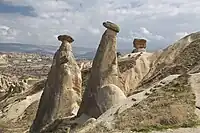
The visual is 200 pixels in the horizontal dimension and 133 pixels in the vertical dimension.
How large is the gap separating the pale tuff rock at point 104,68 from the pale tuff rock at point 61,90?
272cm

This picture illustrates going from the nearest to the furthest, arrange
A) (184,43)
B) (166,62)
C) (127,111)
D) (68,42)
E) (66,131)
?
(127,111) < (66,131) < (68,42) < (166,62) < (184,43)

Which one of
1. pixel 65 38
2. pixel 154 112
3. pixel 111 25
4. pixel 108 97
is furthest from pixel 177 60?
pixel 154 112

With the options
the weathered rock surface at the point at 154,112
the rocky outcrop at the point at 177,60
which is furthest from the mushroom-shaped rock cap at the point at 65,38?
the weathered rock surface at the point at 154,112

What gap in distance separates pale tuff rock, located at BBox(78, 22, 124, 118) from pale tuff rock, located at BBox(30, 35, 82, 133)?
2.72 metres

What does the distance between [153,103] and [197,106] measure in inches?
64.7

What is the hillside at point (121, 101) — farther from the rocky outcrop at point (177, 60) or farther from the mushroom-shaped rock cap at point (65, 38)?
the mushroom-shaped rock cap at point (65, 38)

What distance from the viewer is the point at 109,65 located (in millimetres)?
20781

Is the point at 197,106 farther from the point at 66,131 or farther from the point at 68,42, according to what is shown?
the point at 68,42

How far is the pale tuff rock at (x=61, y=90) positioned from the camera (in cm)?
2244

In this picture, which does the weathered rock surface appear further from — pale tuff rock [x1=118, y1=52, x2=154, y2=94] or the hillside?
pale tuff rock [x1=118, y1=52, x2=154, y2=94]

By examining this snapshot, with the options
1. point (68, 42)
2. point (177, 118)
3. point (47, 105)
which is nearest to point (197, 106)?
point (177, 118)

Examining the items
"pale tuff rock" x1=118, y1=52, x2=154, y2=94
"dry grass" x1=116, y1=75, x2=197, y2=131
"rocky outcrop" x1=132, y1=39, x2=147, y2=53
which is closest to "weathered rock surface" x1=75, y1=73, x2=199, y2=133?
"dry grass" x1=116, y1=75, x2=197, y2=131

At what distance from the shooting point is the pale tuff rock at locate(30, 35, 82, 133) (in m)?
22.4

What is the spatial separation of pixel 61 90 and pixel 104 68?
3.71m
